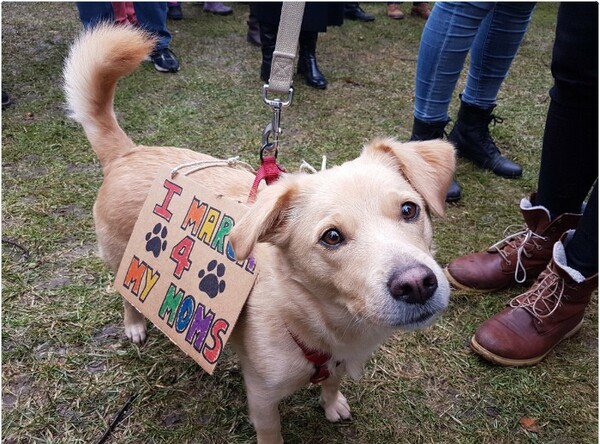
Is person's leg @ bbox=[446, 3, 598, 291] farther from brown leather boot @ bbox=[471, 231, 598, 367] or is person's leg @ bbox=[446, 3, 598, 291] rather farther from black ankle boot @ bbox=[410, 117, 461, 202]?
black ankle boot @ bbox=[410, 117, 461, 202]

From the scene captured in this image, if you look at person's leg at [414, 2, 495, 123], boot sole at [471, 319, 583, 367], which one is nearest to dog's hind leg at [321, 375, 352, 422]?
boot sole at [471, 319, 583, 367]

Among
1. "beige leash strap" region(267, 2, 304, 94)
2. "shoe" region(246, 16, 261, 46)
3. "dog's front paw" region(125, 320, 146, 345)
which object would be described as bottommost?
"dog's front paw" region(125, 320, 146, 345)

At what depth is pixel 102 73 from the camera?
190cm

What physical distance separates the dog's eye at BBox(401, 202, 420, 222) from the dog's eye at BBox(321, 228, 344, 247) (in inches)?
8.3

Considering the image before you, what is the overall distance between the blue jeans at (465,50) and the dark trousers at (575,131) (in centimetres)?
67

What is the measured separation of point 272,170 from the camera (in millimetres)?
1780

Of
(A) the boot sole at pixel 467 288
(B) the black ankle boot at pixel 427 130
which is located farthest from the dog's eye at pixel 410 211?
(B) the black ankle boot at pixel 427 130

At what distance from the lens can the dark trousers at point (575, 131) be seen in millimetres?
1874

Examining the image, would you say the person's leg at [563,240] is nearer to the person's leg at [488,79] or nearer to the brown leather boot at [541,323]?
the brown leather boot at [541,323]

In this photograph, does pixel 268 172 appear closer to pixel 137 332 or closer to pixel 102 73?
pixel 102 73

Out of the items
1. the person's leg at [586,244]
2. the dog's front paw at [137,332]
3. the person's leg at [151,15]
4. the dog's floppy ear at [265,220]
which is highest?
the dog's floppy ear at [265,220]

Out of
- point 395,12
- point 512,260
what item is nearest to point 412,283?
point 512,260

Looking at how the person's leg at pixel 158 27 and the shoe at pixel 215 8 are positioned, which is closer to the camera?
the person's leg at pixel 158 27

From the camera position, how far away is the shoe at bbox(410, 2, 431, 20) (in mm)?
6785
